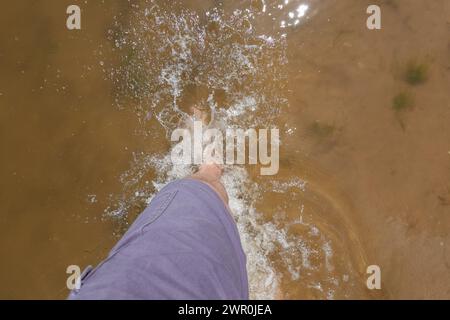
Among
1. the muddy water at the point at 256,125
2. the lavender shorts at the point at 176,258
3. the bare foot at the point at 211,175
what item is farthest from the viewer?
the muddy water at the point at 256,125

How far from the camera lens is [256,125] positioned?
2.41 meters

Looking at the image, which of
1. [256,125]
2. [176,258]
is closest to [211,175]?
[256,125]

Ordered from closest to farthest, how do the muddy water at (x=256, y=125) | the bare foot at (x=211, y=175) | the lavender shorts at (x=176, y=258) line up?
the lavender shorts at (x=176, y=258), the bare foot at (x=211, y=175), the muddy water at (x=256, y=125)

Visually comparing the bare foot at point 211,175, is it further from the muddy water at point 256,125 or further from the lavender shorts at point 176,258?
the lavender shorts at point 176,258

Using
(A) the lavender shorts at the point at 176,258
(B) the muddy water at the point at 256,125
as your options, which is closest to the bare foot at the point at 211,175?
(B) the muddy water at the point at 256,125

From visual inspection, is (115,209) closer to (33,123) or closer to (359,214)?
(33,123)

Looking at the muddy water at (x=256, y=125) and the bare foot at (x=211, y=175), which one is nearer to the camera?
the bare foot at (x=211, y=175)

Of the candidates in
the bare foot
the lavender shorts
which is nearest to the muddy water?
the bare foot

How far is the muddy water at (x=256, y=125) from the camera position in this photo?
2314mm

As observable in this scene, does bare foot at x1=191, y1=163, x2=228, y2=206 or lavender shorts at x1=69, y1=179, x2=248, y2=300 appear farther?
bare foot at x1=191, y1=163, x2=228, y2=206

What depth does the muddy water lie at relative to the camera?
Answer: 7.59 feet

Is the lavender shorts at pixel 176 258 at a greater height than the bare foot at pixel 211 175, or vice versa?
the bare foot at pixel 211 175

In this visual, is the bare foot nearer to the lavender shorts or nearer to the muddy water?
the muddy water

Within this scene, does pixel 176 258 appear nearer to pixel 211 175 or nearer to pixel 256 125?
pixel 211 175
